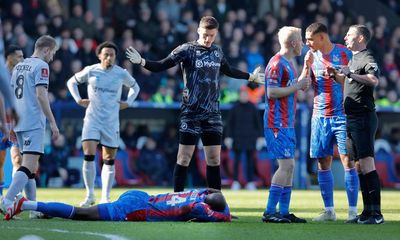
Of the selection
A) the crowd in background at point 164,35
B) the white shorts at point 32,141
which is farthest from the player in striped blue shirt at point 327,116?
the crowd in background at point 164,35

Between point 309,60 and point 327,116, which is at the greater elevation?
point 309,60

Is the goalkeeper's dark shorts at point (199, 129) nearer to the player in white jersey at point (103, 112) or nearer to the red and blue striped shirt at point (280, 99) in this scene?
the red and blue striped shirt at point (280, 99)

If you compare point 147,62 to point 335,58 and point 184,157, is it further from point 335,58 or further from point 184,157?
point 335,58

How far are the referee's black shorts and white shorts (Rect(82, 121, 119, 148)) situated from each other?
14.7ft

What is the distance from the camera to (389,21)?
32344 mm

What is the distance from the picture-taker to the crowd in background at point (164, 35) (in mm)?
24312

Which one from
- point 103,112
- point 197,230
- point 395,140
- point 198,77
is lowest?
point 197,230

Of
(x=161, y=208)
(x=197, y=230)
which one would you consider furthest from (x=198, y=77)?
(x=197, y=230)

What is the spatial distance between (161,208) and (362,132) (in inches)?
95.9

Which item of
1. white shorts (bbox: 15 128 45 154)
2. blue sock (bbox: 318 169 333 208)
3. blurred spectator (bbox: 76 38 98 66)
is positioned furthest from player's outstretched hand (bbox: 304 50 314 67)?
blurred spectator (bbox: 76 38 98 66)

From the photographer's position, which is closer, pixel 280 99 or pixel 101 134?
pixel 280 99

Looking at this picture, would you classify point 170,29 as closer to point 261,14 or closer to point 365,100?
point 261,14

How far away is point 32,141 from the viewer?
13148mm

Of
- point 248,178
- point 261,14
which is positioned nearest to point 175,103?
point 248,178
